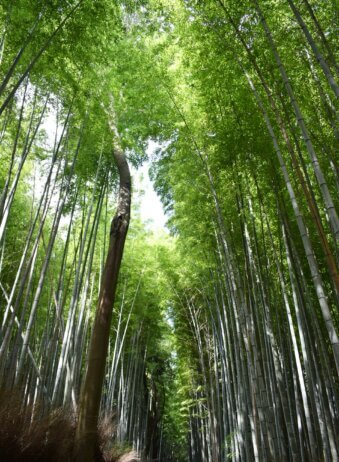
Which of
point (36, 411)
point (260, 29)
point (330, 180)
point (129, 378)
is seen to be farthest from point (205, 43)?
point (129, 378)

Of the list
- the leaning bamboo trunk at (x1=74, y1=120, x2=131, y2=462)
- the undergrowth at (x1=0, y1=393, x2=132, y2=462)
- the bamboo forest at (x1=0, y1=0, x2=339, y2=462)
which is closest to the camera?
the undergrowth at (x1=0, y1=393, x2=132, y2=462)

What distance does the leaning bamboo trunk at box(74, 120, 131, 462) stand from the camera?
2.75 metres

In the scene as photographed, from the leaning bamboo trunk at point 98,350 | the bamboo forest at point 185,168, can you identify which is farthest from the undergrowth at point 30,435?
the leaning bamboo trunk at point 98,350

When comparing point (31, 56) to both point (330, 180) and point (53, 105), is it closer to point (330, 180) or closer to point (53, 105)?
point (53, 105)

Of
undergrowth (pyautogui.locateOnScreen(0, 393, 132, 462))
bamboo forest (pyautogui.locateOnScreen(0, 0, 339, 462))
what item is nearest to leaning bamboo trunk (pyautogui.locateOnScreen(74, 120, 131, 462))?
bamboo forest (pyautogui.locateOnScreen(0, 0, 339, 462))

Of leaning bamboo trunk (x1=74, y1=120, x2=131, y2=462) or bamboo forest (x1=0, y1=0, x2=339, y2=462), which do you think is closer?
leaning bamboo trunk (x1=74, y1=120, x2=131, y2=462)

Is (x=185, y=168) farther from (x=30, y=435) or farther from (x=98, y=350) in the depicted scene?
(x=30, y=435)

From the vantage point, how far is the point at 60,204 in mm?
4566

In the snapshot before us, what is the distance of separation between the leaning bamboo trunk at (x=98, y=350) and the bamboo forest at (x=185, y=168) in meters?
0.01

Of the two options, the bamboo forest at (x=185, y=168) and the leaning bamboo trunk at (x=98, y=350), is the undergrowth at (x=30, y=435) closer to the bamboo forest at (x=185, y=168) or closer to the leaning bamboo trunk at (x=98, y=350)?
the bamboo forest at (x=185, y=168)

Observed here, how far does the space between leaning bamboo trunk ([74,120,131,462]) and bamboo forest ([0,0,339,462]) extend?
12 mm

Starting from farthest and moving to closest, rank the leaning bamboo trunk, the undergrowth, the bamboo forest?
the bamboo forest, the leaning bamboo trunk, the undergrowth

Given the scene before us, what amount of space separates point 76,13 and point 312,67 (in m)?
2.49

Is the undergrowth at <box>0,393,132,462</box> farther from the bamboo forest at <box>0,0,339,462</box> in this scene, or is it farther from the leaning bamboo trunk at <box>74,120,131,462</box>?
the leaning bamboo trunk at <box>74,120,131,462</box>
